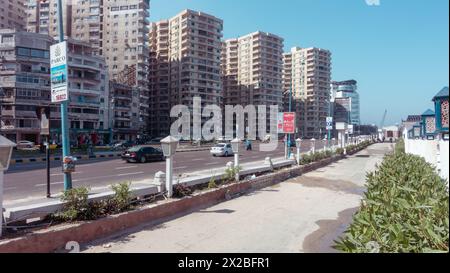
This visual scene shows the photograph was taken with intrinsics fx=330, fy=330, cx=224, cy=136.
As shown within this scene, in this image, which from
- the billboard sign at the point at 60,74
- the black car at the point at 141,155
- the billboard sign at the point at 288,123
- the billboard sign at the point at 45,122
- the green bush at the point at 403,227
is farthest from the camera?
the black car at the point at 141,155

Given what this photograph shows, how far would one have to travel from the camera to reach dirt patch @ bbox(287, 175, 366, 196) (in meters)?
13.0

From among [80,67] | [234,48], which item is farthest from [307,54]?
[80,67]

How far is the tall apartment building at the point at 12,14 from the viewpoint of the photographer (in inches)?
3243

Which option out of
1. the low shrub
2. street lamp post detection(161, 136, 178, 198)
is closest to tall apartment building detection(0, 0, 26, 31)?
street lamp post detection(161, 136, 178, 198)

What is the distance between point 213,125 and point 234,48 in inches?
1988

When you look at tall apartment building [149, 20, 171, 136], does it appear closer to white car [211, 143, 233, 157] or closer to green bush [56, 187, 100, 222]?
white car [211, 143, 233, 157]

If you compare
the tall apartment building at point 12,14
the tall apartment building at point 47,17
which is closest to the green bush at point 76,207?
the tall apartment building at point 47,17

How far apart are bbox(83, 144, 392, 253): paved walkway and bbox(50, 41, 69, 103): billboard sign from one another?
3.75m

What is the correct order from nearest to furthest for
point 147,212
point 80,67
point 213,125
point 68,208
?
point 68,208, point 147,212, point 80,67, point 213,125

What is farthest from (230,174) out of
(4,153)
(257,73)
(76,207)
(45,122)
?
(257,73)

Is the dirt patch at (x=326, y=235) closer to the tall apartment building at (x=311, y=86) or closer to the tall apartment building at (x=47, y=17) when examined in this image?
the tall apartment building at (x=47, y=17)

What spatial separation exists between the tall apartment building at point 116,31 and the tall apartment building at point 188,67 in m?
7.77

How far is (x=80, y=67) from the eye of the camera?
59125 millimetres

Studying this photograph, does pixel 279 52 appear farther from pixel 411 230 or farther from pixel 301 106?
pixel 411 230
